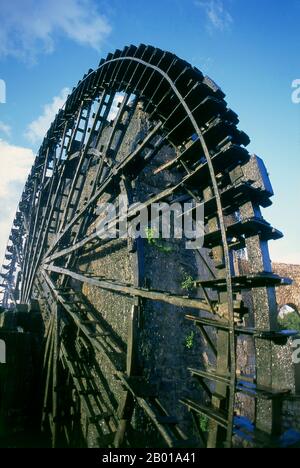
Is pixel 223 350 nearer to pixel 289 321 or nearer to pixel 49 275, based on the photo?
pixel 49 275

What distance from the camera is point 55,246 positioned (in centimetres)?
695

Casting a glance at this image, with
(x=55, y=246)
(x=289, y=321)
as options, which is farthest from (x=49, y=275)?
(x=289, y=321)

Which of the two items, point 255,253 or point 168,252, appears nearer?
point 255,253

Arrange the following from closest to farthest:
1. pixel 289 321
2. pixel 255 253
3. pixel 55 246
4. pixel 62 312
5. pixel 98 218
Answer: pixel 255 253 < pixel 62 312 < pixel 98 218 < pixel 55 246 < pixel 289 321

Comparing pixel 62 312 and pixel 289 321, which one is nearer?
pixel 62 312

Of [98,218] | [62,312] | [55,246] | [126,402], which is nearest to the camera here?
[126,402]

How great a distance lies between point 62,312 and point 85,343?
3.20ft

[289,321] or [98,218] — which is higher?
[98,218]

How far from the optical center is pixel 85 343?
17.8 feet

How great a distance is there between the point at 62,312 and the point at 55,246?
1.76m

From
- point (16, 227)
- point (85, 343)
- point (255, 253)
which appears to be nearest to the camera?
point (255, 253)
